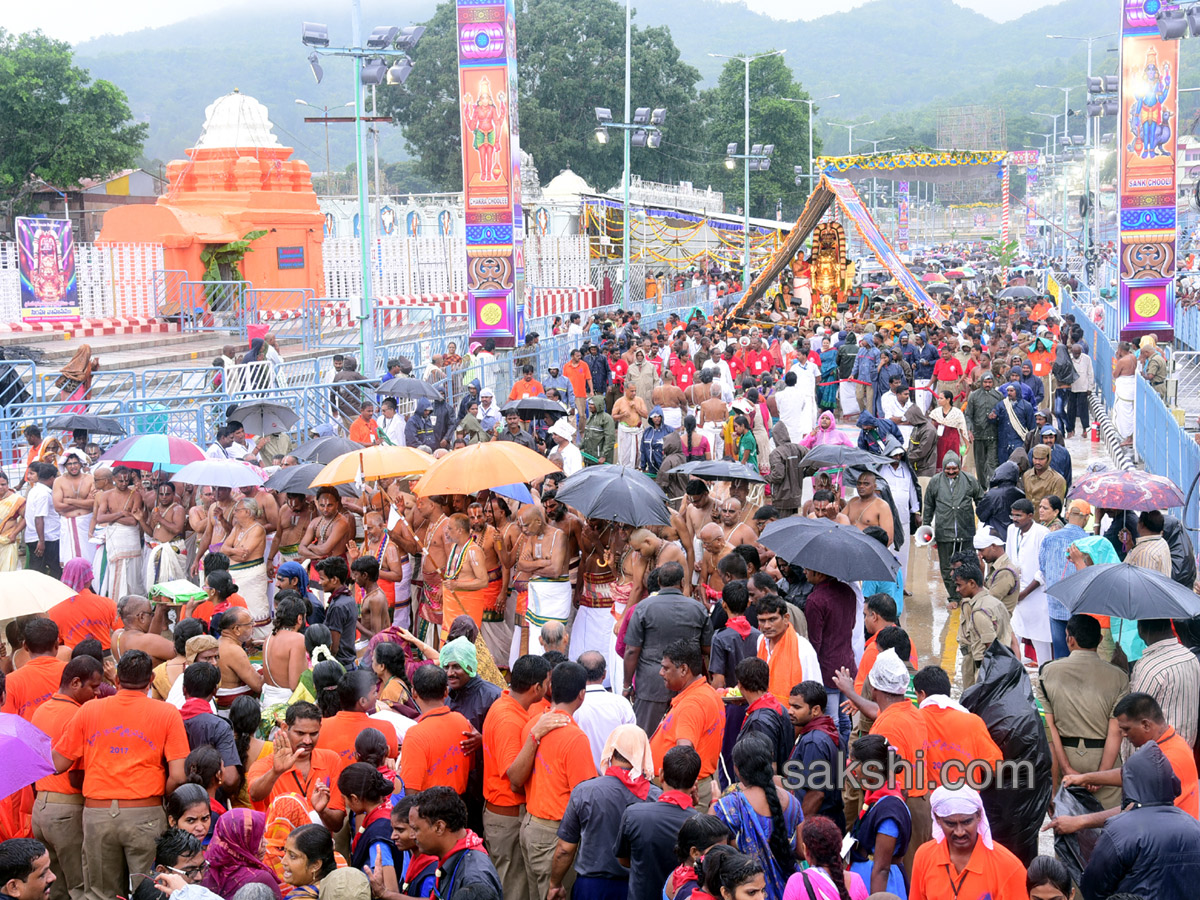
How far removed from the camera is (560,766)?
5445 mm

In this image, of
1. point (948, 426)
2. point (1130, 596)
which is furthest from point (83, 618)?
point (948, 426)

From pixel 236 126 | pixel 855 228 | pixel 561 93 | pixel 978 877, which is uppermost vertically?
pixel 561 93

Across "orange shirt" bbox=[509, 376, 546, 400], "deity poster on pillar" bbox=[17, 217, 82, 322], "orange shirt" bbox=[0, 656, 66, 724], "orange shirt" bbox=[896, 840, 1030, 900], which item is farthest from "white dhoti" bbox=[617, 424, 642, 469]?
"deity poster on pillar" bbox=[17, 217, 82, 322]

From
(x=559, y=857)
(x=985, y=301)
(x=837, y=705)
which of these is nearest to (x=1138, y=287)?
(x=985, y=301)

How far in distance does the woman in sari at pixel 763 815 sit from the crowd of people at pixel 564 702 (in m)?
0.01

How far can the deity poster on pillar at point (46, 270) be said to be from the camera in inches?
970

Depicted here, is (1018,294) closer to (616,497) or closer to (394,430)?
(394,430)

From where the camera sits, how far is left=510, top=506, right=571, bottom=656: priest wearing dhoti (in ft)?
27.2

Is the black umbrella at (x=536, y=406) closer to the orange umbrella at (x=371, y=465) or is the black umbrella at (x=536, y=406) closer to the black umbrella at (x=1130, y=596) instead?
the orange umbrella at (x=371, y=465)

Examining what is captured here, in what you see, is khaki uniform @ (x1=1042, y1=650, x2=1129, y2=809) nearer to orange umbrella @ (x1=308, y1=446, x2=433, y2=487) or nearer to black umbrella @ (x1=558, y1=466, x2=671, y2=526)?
black umbrella @ (x1=558, y1=466, x2=671, y2=526)

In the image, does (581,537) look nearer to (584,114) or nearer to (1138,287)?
(1138,287)

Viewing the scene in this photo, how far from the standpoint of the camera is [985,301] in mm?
31391

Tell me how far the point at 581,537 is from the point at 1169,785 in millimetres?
4305

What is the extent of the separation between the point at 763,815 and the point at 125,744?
2.83 meters
